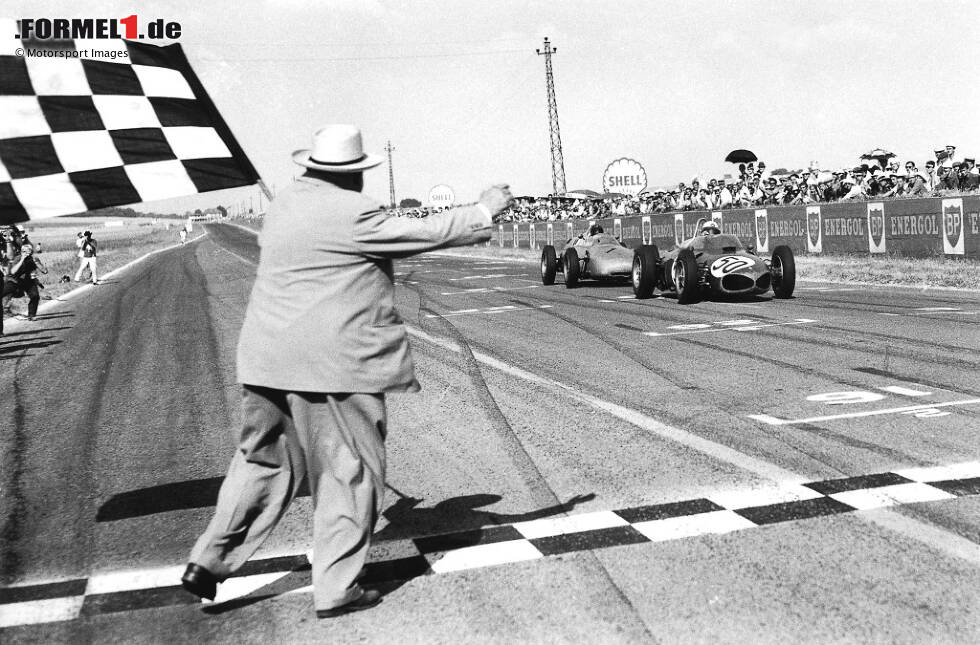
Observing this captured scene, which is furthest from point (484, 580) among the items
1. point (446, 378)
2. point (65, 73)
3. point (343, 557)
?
point (446, 378)

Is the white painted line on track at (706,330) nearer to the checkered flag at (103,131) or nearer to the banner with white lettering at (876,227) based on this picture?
the checkered flag at (103,131)

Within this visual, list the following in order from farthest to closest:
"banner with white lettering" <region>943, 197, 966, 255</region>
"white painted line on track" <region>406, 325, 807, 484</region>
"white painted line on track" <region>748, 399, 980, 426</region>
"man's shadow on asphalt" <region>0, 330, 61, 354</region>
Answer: "banner with white lettering" <region>943, 197, 966, 255</region>, "man's shadow on asphalt" <region>0, 330, 61, 354</region>, "white painted line on track" <region>748, 399, 980, 426</region>, "white painted line on track" <region>406, 325, 807, 484</region>

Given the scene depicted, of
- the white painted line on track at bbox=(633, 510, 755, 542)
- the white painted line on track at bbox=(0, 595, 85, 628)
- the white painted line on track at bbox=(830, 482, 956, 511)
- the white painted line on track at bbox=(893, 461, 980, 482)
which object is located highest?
the white painted line on track at bbox=(0, 595, 85, 628)

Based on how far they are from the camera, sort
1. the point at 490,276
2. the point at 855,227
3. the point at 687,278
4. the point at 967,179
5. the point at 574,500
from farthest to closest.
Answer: the point at 490,276
the point at 967,179
the point at 855,227
the point at 687,278
the point at 574,500

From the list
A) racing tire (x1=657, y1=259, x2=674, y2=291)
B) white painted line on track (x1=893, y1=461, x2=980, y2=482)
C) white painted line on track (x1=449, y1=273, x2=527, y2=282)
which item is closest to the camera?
white painted line on track (x1=893, y1=461, x2=980, y2=482)

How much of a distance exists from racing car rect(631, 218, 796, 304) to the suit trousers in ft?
38.2

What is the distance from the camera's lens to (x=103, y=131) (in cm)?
435

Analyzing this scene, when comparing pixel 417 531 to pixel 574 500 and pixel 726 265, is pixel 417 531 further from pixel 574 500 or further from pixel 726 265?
pixel 726 265

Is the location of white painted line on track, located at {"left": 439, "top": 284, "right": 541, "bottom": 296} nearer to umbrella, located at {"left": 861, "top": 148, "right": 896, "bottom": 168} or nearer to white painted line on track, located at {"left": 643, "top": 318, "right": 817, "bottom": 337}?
white painted line on track, located at {"left": 643, "top": 318, "right": 817, "bottom": 337}

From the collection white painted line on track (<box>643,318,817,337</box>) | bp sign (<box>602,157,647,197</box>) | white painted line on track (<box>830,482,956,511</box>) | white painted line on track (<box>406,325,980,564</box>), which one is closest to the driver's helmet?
white painted line on track (<box>643,318,817,337</box>)

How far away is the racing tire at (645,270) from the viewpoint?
16.2 m

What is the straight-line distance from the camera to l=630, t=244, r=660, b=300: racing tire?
16188 millimetres

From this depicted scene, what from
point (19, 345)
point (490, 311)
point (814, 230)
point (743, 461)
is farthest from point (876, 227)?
point (743, 461)

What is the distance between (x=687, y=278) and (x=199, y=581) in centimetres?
1194
